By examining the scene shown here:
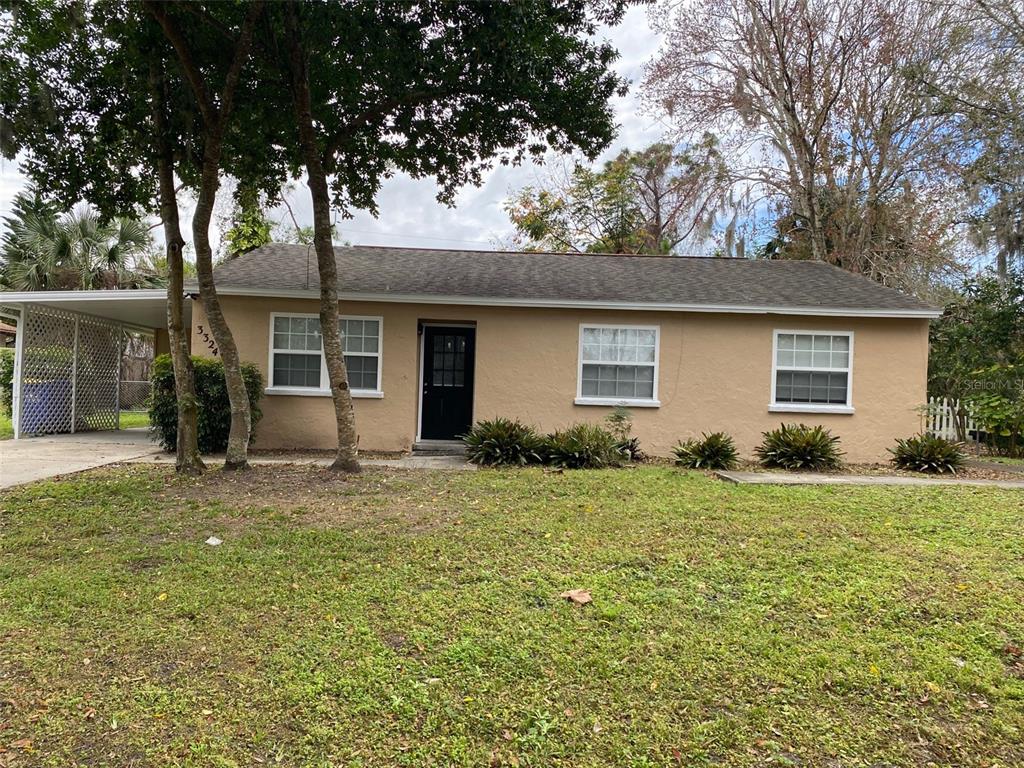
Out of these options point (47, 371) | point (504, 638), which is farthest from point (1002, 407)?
point (47, 371)

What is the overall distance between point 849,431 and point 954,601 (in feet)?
23.4

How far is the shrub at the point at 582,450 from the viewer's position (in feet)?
28.1

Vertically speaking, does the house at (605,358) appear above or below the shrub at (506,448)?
above

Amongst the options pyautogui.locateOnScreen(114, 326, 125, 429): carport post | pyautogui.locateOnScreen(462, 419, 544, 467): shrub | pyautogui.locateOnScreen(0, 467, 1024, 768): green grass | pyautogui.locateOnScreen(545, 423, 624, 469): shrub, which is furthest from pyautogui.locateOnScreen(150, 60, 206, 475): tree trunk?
pyautogui.locateOnScreen(114, 326, 125, 429): carport post

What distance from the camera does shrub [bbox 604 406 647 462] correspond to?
980 cm

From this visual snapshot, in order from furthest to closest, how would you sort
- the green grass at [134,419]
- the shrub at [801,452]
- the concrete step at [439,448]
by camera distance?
the green grass at [134,419], the concrete step at [439,448], the shrub at [801,452]

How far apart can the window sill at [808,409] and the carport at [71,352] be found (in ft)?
36.0

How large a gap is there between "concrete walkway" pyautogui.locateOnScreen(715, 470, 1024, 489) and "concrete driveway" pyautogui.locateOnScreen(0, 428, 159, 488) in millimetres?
9032

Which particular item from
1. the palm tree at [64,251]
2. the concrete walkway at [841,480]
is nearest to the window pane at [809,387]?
the concrete walkway at [841,480]

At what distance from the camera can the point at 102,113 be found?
26.7 feet

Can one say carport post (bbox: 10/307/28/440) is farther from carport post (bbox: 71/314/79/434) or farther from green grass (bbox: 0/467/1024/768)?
green grass (bbox: 0/467/1024/768)

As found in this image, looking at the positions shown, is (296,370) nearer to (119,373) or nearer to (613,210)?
(119,373)

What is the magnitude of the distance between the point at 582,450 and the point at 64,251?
16.4 metres

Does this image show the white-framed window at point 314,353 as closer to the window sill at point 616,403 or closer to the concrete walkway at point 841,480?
the window sill at point 616,403
